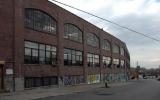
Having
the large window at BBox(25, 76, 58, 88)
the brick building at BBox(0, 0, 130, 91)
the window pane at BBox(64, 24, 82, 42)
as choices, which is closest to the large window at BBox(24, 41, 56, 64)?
the brick building at BBox(0, 0, 130, 91)

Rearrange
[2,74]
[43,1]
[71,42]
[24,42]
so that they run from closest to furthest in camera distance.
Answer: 1. [2,74]
2. [24,42]
3. [43,1]
4. [71,42]

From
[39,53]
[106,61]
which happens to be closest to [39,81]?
[39,53]

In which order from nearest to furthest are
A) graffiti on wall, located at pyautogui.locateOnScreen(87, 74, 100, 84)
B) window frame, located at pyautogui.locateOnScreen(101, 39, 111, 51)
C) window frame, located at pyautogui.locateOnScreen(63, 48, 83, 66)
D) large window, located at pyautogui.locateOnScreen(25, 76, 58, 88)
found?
1. large window, located at pyautogui.locateOnScreen(25, 76, 58, 88)
2. window frame, located at pyautogui.locateOnScreen(63, 48, 83, 66)
3. graffiti on wall, located at pyautogui.locateOnScreen(87, 74, 100, 84)
4. window frame, located at pyautogui.locateOnScreen(101, 39, 111, 51)

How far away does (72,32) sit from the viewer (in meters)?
50.4

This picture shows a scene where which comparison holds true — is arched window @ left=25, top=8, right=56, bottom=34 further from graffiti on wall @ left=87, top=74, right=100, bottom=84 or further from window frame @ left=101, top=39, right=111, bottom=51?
window frame @ left=101, top=39, right=111, bottom=51

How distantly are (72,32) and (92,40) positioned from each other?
10846 millimetres

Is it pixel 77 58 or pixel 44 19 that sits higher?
pixel 44 19

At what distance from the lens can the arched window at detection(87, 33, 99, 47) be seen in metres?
58.5

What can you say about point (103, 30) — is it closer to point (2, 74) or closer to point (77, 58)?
point (77, 58)

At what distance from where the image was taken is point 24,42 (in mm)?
36312

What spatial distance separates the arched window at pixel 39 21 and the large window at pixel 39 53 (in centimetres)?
211

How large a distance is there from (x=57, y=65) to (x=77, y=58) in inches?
345

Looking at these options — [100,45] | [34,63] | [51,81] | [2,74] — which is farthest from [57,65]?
[100,45]

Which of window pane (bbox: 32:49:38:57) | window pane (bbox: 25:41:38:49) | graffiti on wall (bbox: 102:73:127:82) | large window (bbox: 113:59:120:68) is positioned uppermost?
window pane (bbox: 25:41:38:49)
